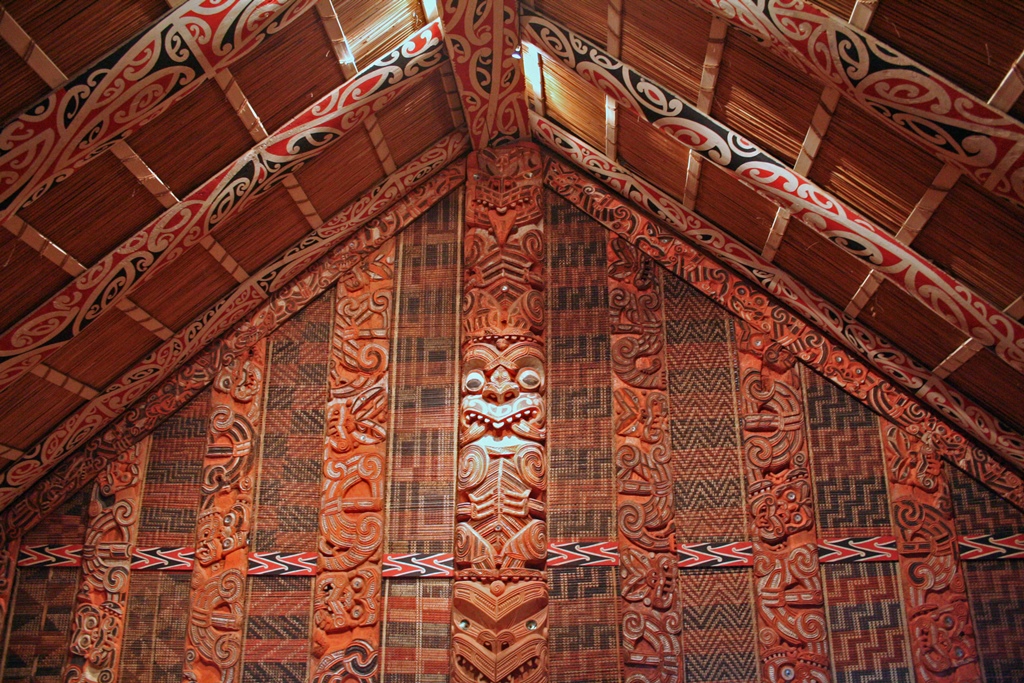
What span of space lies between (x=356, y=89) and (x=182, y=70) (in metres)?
1.26

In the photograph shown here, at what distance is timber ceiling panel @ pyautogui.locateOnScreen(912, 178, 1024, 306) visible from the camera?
4352 millimetres

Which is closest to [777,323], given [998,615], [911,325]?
[911,325]

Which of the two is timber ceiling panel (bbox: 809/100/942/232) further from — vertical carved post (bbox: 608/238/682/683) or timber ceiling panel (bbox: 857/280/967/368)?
vertical carved post (bbox: 608/238/682/683)

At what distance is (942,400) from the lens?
5.57m

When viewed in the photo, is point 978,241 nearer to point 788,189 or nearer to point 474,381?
point 788,189

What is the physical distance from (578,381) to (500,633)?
5.40ft

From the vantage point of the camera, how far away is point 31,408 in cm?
A: 541

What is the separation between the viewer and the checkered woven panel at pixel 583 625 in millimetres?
5512

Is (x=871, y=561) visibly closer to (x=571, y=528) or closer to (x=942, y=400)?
(x=942, y=400)

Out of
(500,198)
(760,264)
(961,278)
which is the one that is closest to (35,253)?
(500,198)

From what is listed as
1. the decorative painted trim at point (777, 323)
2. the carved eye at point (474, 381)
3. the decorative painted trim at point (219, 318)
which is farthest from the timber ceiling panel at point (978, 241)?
the decorative painted trim at point (219, 318)

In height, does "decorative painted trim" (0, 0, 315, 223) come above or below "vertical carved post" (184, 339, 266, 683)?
above

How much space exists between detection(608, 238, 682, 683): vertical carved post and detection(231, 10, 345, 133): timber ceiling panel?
2.14 m

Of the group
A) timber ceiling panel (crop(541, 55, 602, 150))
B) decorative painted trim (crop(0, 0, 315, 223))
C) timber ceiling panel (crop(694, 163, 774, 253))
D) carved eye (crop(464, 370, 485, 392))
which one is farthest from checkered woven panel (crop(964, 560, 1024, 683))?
decorative painted trim (crop(0, 0, 315, 223))
